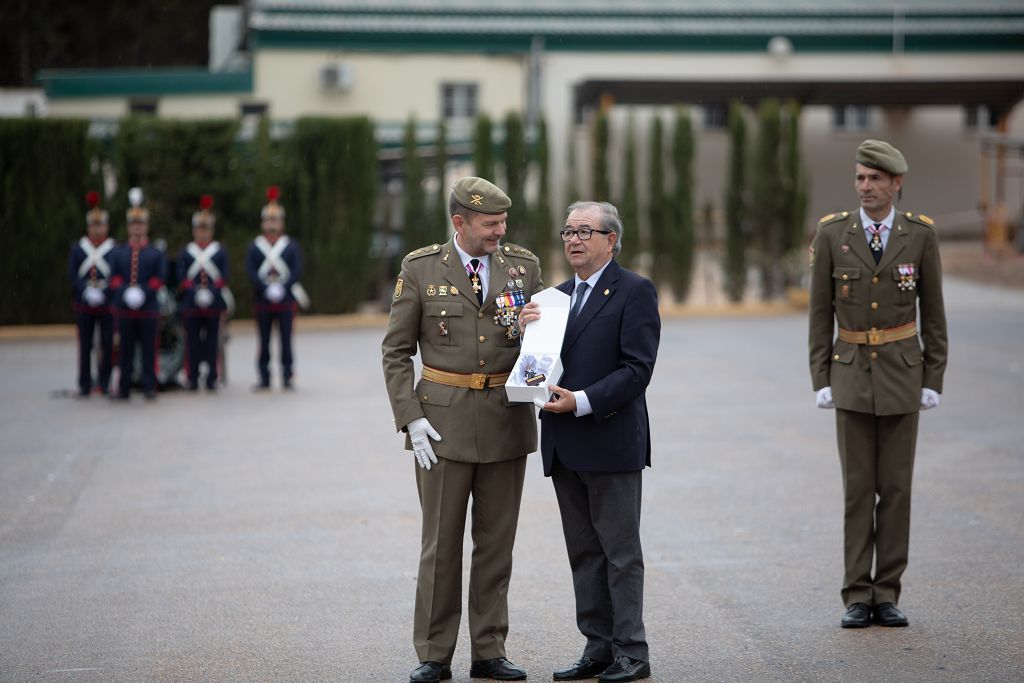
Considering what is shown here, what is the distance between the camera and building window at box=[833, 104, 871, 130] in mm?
37406

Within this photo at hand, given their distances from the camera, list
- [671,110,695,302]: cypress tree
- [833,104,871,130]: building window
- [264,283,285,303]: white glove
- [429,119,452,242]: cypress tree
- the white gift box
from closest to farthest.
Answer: the white gift box
[264,283,285,303]: white glove
[429,119,452,242]: cypress tree
[671,110,695,302]: cypress tree
[833,104,871,130]: building window

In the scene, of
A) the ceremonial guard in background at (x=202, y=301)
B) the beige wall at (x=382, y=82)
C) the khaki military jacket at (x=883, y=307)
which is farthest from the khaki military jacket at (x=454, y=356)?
the beige wall at (x=382, y=82)

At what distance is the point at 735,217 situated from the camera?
2584 centimetres

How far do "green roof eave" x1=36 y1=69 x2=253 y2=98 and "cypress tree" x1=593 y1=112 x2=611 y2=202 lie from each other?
12.5 m

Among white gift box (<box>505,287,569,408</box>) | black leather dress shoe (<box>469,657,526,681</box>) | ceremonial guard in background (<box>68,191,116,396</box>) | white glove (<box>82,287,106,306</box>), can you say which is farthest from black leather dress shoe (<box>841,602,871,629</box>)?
white glove (<box>82,287,106,306</box>)

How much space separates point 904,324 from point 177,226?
18.2 metres

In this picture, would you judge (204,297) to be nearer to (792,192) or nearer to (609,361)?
(609,361)

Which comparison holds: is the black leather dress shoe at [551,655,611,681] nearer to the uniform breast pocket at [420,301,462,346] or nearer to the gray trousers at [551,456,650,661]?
the gray trousers at [551,456,650,661]

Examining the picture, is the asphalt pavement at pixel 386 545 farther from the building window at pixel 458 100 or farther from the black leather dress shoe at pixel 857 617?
the building window at pixel 458 100

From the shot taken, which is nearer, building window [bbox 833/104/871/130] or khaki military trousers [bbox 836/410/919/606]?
khaki military trousers [bbox 836/410/919/606]

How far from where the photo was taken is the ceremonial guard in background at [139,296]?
48.7ft

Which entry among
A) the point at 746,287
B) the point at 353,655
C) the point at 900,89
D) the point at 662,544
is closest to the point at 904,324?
the point at 662,544

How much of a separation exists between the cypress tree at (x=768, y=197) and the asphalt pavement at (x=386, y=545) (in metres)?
11.6

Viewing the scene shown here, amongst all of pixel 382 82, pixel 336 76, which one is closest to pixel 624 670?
pixel 336 76
